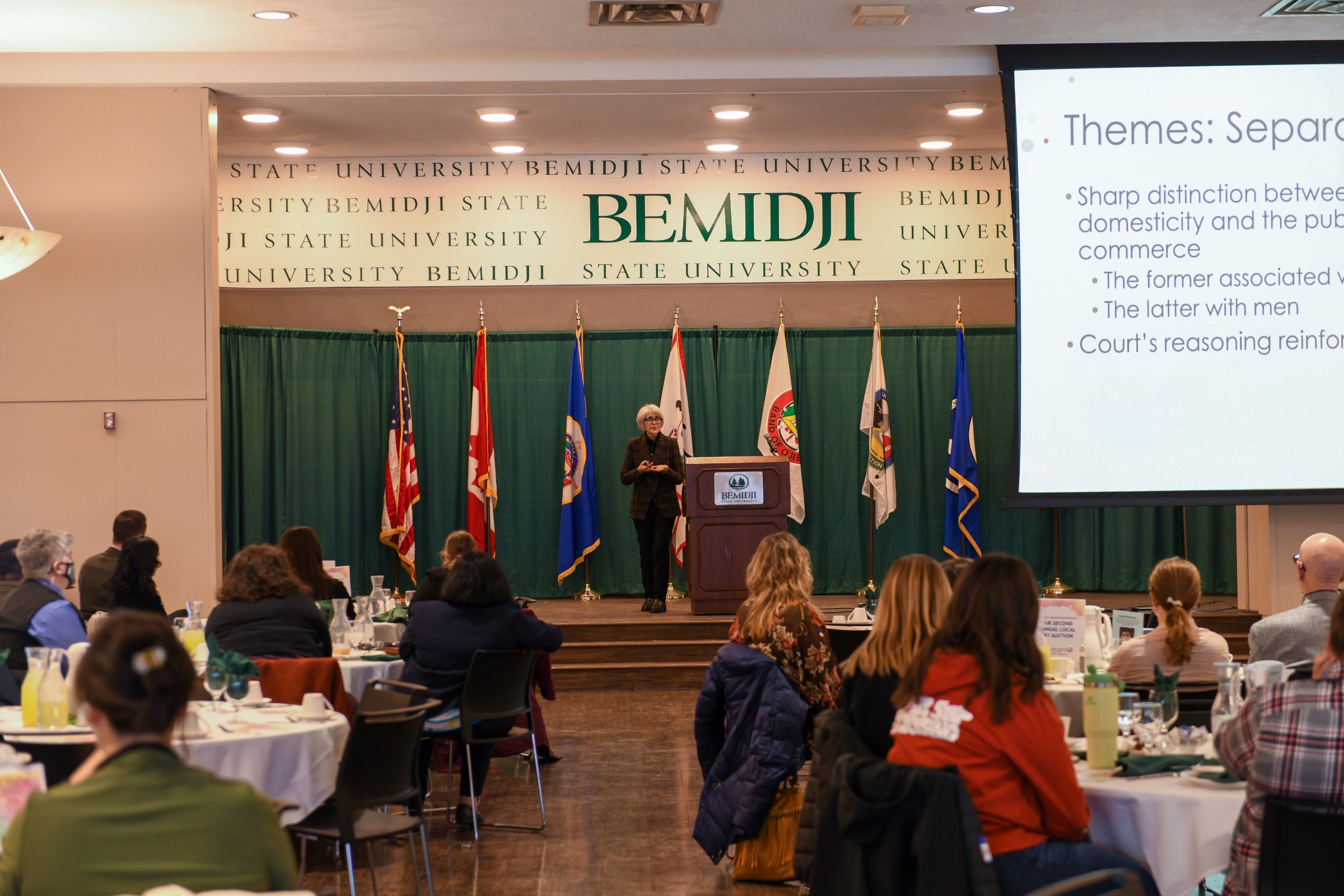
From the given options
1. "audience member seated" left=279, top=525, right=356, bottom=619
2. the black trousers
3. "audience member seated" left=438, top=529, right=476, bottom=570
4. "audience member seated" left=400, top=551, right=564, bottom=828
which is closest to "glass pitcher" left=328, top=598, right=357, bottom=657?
"audience member seated" left=279, top=525, right=356, bottom=619

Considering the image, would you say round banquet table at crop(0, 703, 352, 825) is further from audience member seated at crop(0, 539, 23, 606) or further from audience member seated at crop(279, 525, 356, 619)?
audience member seated at crop(279, 525, 356, 619)

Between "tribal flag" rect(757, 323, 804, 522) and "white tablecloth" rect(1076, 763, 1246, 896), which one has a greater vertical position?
"tribal flag" rect(757, 323, 804, 522)

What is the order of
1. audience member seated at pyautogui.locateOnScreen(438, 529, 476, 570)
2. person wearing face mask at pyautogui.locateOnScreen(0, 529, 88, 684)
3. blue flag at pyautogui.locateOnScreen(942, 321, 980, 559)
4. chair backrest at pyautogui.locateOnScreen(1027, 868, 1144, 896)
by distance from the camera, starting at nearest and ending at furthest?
1. chair backrest at pyautogui.locateOnScreen(1027, 868, 1144, 896)
2. person wearing face mask at pyautogui.locateOnScreen(0, 529, 88, 684)
3. audience member seated at pyautogui.locateOnScreen(438, 529, 476, 570)
4. blue flag at pyautogui.locateOnScreen(942, 321, 980, 559)

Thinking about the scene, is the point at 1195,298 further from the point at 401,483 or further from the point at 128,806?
the point at 128,806

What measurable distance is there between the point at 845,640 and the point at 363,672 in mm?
2183

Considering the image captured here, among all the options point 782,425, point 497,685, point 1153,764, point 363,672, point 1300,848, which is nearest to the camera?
point 1300,848

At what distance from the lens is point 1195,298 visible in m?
7.48

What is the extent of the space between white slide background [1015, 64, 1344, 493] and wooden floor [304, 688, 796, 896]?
8.88ft

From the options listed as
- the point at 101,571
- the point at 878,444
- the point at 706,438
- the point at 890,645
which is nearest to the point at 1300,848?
the point at 890,645

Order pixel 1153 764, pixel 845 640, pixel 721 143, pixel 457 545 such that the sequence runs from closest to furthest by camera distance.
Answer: pixel 1153 764 → pixel 845 640 → pixel 457 545 → pixel 721 143

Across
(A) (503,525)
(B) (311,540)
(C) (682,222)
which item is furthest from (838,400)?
(B) (311,540)

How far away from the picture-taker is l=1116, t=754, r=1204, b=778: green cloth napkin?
356cm

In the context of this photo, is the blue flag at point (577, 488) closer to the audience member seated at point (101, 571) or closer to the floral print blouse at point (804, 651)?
the audience member seated at point (101, 571)

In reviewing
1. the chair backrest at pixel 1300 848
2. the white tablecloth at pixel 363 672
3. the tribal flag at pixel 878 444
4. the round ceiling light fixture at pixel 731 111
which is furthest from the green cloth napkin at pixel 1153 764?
the tribal flag at pixel 878 444
